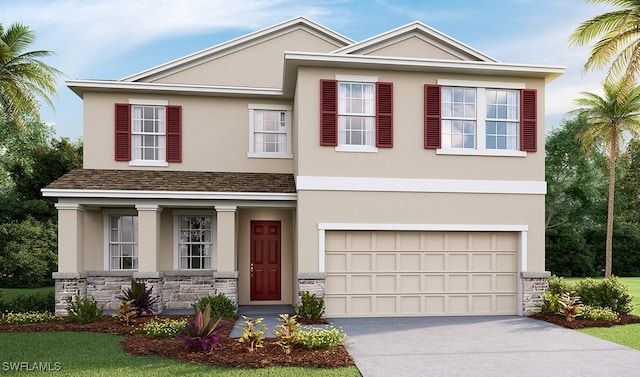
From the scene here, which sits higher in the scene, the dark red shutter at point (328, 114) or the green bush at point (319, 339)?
the dark red shutter at point (328, 114)

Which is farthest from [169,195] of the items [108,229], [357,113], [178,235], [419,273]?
[419,273]

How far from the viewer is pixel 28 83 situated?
20.8 m

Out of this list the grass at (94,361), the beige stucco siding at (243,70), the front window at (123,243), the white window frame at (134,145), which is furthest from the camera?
the beige stucco siding at (243,70)

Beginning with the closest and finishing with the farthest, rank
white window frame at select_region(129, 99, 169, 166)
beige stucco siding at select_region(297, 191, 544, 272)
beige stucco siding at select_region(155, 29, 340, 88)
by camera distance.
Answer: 1. beige stucco siding at select_region(297, 191, 544, 272)
2. white window frame at select_region(129, 99, 169, 166)
3. beige stucco siding at select_region(155, 29, 340, 88)

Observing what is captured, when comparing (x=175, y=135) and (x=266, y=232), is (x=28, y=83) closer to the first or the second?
(x=175, y=135)

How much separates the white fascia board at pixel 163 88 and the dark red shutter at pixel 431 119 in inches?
188

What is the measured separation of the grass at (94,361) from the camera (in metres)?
8.31

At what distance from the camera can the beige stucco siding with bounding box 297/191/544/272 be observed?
13.7 metres

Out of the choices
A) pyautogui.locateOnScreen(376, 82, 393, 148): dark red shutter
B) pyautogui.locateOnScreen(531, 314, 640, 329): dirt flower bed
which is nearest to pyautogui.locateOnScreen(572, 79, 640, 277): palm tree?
pyautogui.locateOnScreen(531, 314, 640, 329): dirt flower bed

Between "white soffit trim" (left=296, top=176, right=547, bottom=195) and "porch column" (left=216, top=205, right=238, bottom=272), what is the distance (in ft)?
7.18

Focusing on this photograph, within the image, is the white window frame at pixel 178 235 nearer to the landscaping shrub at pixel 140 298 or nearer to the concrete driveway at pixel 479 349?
the landscaping shrub at pixel 140 298

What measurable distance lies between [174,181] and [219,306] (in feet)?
13.0

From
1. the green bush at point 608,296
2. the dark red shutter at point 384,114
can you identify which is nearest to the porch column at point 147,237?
the dark red shutter at point 384,114

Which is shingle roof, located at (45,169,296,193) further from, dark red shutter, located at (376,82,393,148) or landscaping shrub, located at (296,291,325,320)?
landscaping shrub, located at (296,291,325,320)
